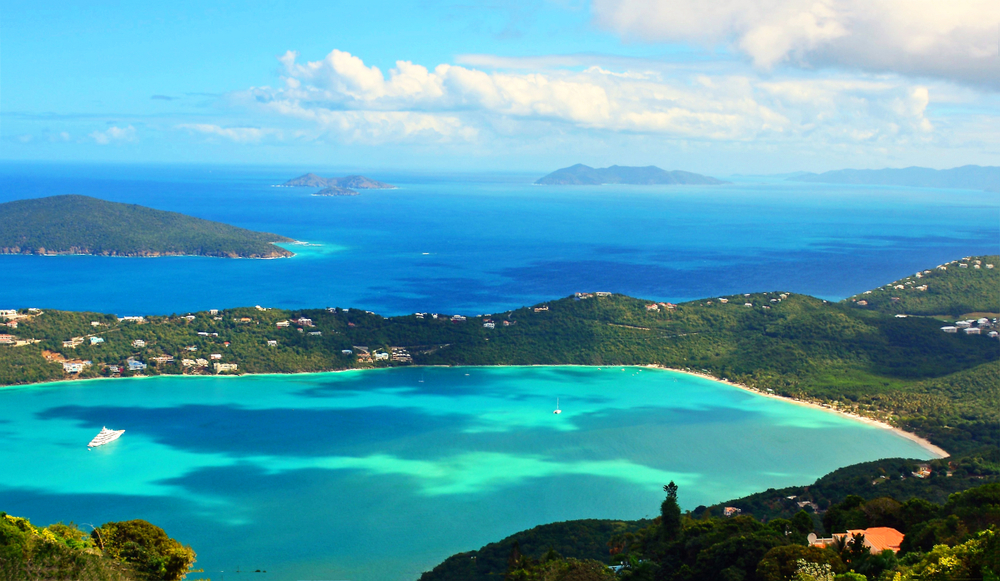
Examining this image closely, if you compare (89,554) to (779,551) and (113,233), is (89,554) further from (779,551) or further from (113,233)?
(113,233)

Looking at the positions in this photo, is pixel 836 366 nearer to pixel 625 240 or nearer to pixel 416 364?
pixel 416 364

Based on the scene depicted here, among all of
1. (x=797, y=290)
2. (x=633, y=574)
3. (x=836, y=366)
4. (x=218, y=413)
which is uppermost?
(x=797, y=290)

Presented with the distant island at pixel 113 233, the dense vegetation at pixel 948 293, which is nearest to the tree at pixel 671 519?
the dense vegetation at pixel 948 293

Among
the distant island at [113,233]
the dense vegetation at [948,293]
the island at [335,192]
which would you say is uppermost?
the island at [335,192]

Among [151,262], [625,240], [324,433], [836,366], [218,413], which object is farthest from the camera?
[625,240]

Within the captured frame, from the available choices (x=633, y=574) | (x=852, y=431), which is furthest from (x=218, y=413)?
(x=852, y=431)

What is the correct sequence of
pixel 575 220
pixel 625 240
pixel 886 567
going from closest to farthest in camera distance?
pixel 886 567 < pixel 625 240 < pixel 575 220

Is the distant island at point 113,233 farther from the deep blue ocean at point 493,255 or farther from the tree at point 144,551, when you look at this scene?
the tree at point 144,551

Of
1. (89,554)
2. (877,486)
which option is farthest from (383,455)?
(89,554)
